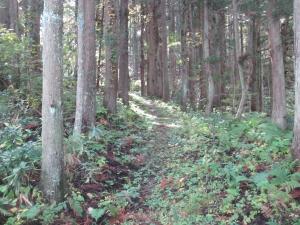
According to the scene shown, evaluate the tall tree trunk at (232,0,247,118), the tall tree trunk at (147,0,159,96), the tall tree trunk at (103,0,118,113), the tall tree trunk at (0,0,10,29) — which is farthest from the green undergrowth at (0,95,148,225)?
the tall tree trunk at (147,0,159,96)

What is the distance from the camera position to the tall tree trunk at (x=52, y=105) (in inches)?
283

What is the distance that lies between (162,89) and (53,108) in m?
22.0

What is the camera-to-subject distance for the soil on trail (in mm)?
A: 7511

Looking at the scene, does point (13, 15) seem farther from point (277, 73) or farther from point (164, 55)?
point (277, 73)

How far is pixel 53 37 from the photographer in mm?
7203

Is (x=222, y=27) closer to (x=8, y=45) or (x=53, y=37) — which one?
(x=8, y=45)

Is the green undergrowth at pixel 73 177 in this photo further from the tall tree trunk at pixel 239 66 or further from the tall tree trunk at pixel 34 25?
the tall tree trunk at pixel 239 66

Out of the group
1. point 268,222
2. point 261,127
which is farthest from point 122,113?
point 268,222

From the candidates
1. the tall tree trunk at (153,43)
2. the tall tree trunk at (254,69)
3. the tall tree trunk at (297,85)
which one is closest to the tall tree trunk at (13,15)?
the tall tree trunk at (153,43)

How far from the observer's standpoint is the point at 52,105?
729 cm

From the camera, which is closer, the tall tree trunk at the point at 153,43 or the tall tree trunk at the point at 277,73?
the tall tree trunk at the point at 277,73

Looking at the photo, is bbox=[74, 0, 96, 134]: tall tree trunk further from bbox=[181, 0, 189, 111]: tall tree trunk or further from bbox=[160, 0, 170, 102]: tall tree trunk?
bbox=[160, 0, 170, 102]: tall tree trunk

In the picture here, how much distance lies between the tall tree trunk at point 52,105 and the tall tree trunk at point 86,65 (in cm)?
354

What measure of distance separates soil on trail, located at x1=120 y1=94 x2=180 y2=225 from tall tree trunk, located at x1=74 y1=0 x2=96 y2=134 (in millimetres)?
1990
